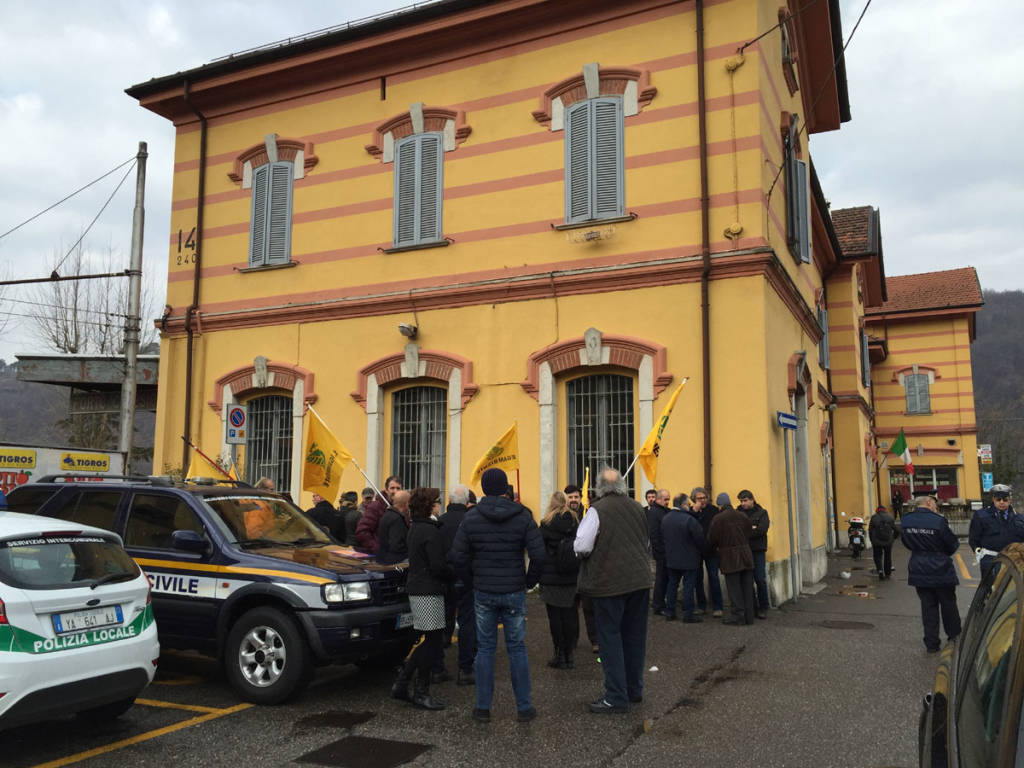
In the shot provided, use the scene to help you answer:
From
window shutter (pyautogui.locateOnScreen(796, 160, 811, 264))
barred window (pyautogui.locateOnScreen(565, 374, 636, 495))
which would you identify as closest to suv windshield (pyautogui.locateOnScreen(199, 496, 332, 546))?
barred window (pyautogui.locateOnScreen(565, 374, 636, 495))

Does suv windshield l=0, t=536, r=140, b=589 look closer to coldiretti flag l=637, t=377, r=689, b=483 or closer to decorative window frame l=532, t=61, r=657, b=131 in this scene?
coldiretti flag l=637, t=377, r=689, b=483

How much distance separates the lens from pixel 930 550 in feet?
31.2

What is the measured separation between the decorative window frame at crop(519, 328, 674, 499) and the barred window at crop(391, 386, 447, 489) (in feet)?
6.19

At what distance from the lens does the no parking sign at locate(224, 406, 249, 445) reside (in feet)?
Answer: 45.0

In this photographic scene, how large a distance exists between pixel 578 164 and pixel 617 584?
8857 millimetres

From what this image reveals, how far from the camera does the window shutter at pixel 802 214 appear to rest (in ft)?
50.8

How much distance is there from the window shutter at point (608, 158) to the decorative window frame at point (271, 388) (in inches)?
246

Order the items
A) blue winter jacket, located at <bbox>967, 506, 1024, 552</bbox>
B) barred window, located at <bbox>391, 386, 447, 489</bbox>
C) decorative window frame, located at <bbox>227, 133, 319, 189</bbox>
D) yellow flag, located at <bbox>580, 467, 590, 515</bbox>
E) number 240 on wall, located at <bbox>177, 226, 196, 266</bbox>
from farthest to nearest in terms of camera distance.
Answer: number 240 on wall, located at <bbox>177, 226, 196, 266</bbox>
decorative window frame, located at <bbox>227, 133, 319, 189</bbox>
barred window, located at <bbox>391, 386, 447, 489</bbox>
yellow flag, located at <bbox>580, 467, 590, 515</bbox>
blue winter jacket, located at <bbox>967, 506, 1024, 552</bbox>

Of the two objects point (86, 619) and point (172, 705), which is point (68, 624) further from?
point (172, 705)

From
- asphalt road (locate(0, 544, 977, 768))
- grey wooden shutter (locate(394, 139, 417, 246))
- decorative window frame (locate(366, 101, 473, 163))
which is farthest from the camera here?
grey wooden shutter (locate(394, 139, 417, 246))

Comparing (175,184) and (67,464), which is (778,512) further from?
(175,184)

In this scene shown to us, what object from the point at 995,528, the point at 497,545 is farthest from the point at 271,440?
the point at 995,528

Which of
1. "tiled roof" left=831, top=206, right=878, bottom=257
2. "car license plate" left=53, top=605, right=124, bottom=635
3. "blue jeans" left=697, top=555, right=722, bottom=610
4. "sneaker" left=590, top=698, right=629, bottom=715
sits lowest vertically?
"sneaker" left=590, top=698, right=629, bottom=715

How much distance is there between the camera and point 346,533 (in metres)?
11.4
